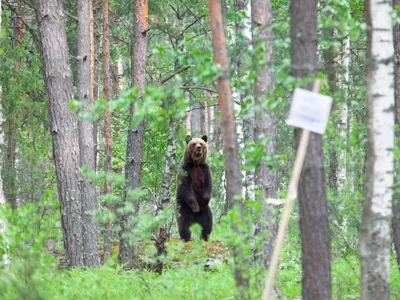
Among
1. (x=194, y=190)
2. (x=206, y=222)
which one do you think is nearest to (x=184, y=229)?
(x=206, y=222)

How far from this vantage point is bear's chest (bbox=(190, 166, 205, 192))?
1772 centimetres

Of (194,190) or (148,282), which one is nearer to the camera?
(148,282)

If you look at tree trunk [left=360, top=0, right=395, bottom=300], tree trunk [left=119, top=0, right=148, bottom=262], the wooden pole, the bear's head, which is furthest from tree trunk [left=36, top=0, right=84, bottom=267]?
the wooden pole

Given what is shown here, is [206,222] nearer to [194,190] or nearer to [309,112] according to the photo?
[194,190]

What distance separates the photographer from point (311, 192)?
6879 mm

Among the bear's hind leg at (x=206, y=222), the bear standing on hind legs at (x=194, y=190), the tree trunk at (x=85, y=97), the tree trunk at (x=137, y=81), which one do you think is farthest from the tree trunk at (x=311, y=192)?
the bear's hind leg at (x=206, y=222)

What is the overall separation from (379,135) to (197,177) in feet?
36.8

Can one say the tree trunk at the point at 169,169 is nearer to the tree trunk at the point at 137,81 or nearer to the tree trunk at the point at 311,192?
the tree trunk at the point at 137,81

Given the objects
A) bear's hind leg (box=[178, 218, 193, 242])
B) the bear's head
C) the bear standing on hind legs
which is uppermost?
the bear's head

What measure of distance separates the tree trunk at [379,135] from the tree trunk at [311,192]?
363 millimetres

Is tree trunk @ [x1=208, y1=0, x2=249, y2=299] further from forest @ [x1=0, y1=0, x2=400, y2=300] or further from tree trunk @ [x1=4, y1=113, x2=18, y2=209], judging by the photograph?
tree trunk @ [x1=4, y1=113, x2=18, y2=209]

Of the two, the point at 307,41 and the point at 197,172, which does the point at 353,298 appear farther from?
the point at 197,172

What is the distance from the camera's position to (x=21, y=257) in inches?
305

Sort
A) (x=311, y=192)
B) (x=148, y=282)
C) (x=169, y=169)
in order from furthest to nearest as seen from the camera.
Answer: (x=169, y=169)
(x=148, y=282)
(x=311, y=192)
